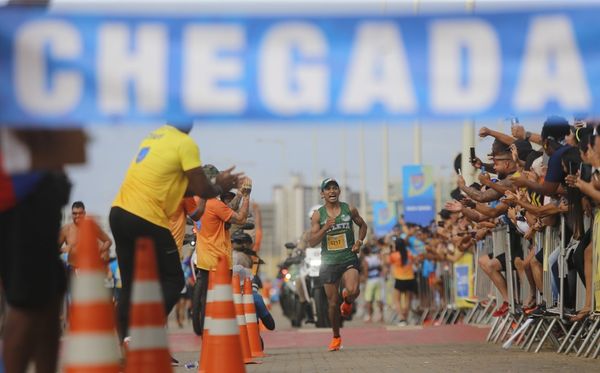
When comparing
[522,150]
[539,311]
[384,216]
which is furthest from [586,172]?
[384,216]

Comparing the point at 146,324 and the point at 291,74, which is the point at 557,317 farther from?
the point at 146,324

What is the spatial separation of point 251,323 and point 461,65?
672 centimetres

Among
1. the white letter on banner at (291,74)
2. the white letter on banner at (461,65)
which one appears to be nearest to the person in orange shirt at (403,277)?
the white letter on banner at (461,65)

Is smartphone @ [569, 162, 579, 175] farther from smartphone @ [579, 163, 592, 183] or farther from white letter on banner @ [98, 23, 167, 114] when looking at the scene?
white letter on banner @ [98, 23, 167, 114]

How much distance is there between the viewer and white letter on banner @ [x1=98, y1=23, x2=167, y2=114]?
8.52 m

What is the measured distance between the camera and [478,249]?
1989 cm

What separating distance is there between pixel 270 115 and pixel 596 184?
4335 millimetres

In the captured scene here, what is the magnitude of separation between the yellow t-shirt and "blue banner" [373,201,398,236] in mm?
38354

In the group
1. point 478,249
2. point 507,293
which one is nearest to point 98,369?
point 507,293

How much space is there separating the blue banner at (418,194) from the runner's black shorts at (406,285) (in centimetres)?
468

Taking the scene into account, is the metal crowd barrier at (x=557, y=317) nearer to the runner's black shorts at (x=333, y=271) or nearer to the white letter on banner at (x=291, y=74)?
the runner's black shorts at (x=333, y=271)

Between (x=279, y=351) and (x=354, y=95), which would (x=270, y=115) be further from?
(x=279, y=351)

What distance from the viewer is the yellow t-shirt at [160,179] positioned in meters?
9.80

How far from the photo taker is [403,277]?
1159 inches
